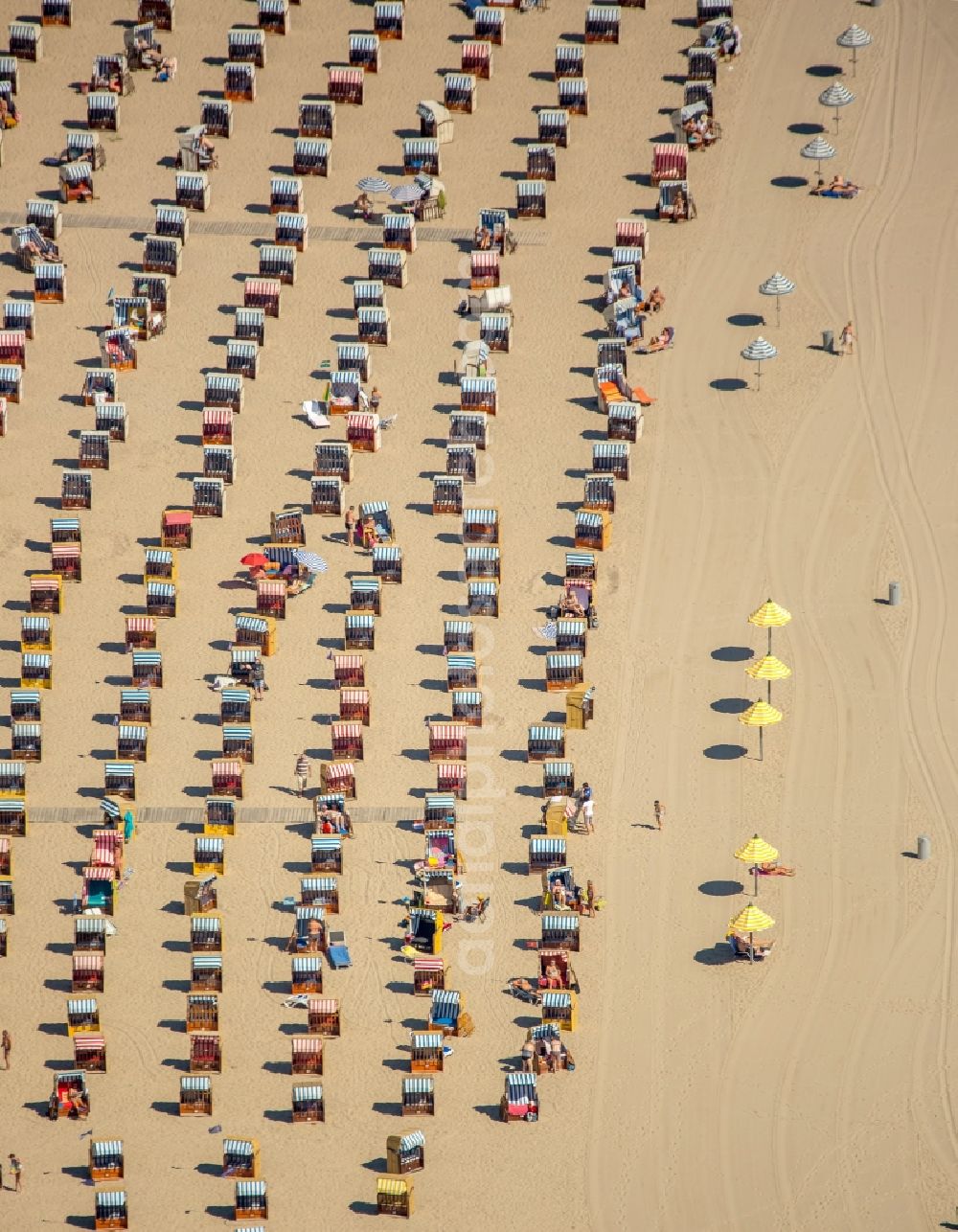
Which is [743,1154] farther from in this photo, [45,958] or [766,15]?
[766,15]

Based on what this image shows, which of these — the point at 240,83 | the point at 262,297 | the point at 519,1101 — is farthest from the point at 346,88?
the point at 519,1101

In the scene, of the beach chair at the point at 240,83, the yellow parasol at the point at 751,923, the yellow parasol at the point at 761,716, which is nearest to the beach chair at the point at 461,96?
the beach chair at the point at 240,83

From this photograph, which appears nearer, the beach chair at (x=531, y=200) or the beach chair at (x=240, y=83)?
the beach chair at (x=531, y=200)

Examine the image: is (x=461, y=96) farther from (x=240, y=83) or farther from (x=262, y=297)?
(x=262, y=297)

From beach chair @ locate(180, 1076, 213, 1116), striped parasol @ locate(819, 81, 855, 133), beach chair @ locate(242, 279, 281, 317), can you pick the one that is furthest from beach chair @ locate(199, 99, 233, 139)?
beach chair @ locate(180, 1076, 213, 1116)

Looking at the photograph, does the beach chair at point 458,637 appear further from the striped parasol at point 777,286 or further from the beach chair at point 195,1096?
the striped parasol at point 777,286
